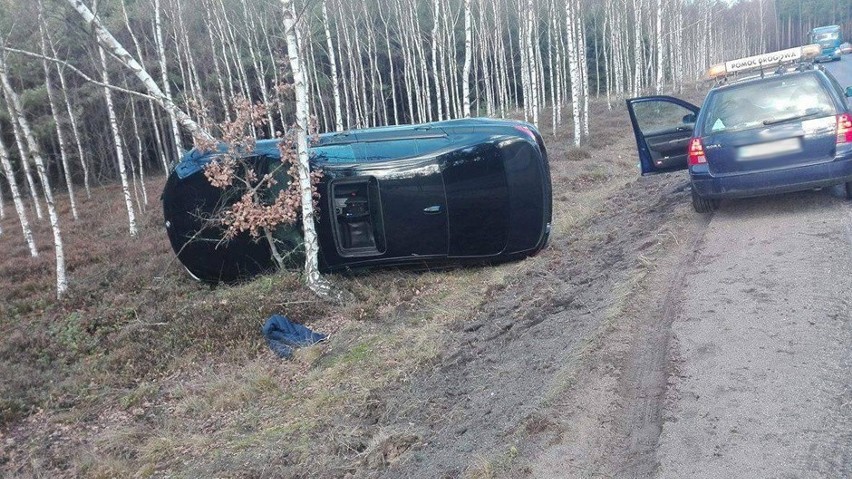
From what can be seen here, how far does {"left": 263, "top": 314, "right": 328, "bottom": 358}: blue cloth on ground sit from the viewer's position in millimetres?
7589

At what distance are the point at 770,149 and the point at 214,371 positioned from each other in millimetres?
6779

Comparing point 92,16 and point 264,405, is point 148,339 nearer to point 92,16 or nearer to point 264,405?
point 264,405

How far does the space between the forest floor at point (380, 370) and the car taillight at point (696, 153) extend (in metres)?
0.83

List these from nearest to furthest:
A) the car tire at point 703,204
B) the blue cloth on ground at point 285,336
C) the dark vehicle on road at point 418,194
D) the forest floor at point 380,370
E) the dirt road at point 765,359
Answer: the dirt road at point 765,359 → the forest floor at point 380,370 → the blue cloth on ground at point 285,336 → the car tire at point 703,204 → the dark vehicle on road at point 418,194

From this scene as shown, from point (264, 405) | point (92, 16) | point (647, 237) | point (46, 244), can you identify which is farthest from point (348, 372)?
point (46, 244)

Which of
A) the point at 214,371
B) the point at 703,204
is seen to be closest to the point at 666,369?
the point at 703,204

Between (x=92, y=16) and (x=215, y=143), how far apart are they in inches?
83.9

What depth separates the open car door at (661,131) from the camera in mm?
9758

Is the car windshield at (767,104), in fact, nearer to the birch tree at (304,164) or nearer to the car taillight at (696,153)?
the car taillight at (696,153)

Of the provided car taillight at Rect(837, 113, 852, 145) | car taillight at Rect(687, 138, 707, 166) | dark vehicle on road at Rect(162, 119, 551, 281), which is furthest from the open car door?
car taillight at Rect(837, 113, 852, 145)

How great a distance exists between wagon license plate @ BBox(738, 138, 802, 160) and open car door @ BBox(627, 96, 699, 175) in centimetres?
184

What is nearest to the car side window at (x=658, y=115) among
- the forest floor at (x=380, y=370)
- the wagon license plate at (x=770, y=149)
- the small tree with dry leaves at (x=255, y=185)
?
the forest floor at (x=380, y=370)

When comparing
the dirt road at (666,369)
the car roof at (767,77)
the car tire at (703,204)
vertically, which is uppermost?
the car roof at (767,77)

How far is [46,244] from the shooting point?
1903cm
